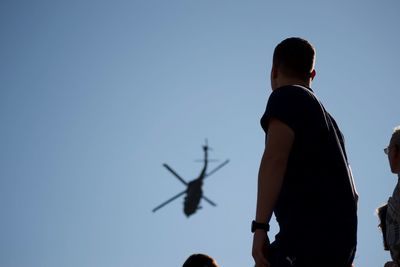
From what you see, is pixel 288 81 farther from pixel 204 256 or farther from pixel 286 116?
pixel 204 256

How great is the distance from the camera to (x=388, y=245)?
3.98 m

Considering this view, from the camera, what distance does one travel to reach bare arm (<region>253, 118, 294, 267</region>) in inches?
113

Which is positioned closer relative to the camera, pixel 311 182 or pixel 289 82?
pixel 311 182

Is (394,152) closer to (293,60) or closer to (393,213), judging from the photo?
(393,213)

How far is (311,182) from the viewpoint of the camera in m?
3.00

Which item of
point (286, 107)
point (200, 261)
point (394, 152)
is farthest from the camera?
point (200, 261)

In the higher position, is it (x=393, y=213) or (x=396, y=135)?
(x=396, y=135)

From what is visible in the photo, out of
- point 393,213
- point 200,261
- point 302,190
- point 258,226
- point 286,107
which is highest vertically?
point 286,107

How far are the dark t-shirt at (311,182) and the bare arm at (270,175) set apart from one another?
8 centimetres

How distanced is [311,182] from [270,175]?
0.78 ft

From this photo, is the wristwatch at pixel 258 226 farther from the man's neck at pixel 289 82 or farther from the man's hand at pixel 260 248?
the man's neck at pixel 289 82

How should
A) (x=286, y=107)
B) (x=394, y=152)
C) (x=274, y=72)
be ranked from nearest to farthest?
(x=286, y=107) → (x=274, y=72) → (x=394, y=152)

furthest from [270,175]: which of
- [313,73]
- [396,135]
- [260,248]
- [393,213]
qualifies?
[396,135]

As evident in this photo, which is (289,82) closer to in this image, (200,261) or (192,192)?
(200,261)
